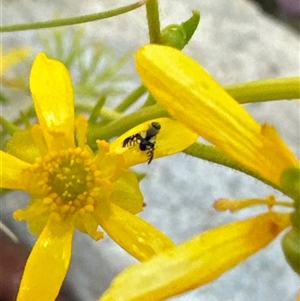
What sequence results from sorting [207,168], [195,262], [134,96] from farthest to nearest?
[207,168] → [134,96] → [195,262]

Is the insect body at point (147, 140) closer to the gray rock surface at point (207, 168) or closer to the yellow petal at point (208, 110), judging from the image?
the yellow petal at point (208, 110)

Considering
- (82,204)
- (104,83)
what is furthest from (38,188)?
(104,83)

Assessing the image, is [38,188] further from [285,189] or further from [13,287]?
[13,287]

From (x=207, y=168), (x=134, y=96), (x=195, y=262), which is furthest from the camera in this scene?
(x=207, y=168)

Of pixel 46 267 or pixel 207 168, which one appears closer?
pixel 46 267

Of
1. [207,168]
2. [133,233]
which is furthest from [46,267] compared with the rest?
[207,168]

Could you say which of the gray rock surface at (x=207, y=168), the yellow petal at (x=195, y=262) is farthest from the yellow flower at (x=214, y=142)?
the gray rock surface at (x=207, y=168)

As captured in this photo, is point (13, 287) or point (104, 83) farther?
point (104, 83)

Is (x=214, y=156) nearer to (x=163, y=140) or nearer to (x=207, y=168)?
(x=163, y=140)
